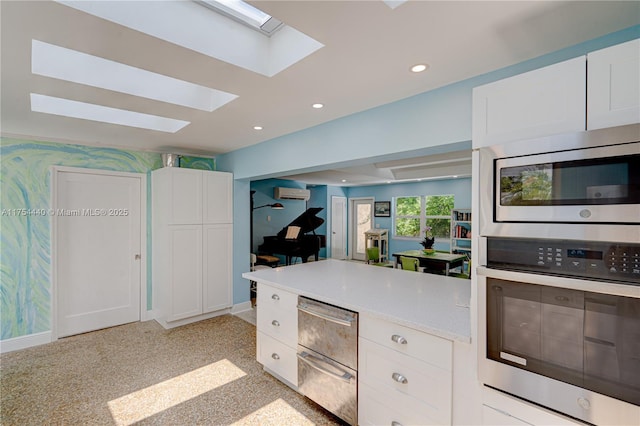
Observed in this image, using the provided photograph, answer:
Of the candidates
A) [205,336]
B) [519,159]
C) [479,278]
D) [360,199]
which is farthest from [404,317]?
[360,199]

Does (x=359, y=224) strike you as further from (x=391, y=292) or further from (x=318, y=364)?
(x=318, y=364)

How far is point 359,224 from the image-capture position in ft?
30.9

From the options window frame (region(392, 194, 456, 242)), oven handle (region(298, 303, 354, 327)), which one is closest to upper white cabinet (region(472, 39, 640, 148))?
oven handle (region(298, 303, 354, 327))

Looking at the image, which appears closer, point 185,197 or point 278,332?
point 278,332

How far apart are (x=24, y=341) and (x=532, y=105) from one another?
5039 mm

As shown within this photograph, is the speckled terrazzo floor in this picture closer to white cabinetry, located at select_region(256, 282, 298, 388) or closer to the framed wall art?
white cabinetry, located at select_region(256, 282, 298, 388)

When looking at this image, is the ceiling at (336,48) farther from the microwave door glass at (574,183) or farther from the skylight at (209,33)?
the microwave door glass at (574,183)

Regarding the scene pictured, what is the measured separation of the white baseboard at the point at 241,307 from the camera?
14.5 ft

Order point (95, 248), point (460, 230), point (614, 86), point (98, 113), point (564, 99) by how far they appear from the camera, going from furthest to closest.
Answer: point (460, 230) < point (95, 248) < point (98, 113) < point (564, 99) < point (614, 86)

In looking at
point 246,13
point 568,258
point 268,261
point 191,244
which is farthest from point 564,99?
point 268,261

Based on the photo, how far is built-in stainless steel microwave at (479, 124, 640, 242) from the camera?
1.01 meters

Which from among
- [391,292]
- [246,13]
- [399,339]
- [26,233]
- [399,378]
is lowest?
[399,378]

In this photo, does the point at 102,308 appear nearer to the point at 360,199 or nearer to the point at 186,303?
the point at 186,303

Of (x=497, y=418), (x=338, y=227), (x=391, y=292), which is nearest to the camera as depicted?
(x=497, y=418)
